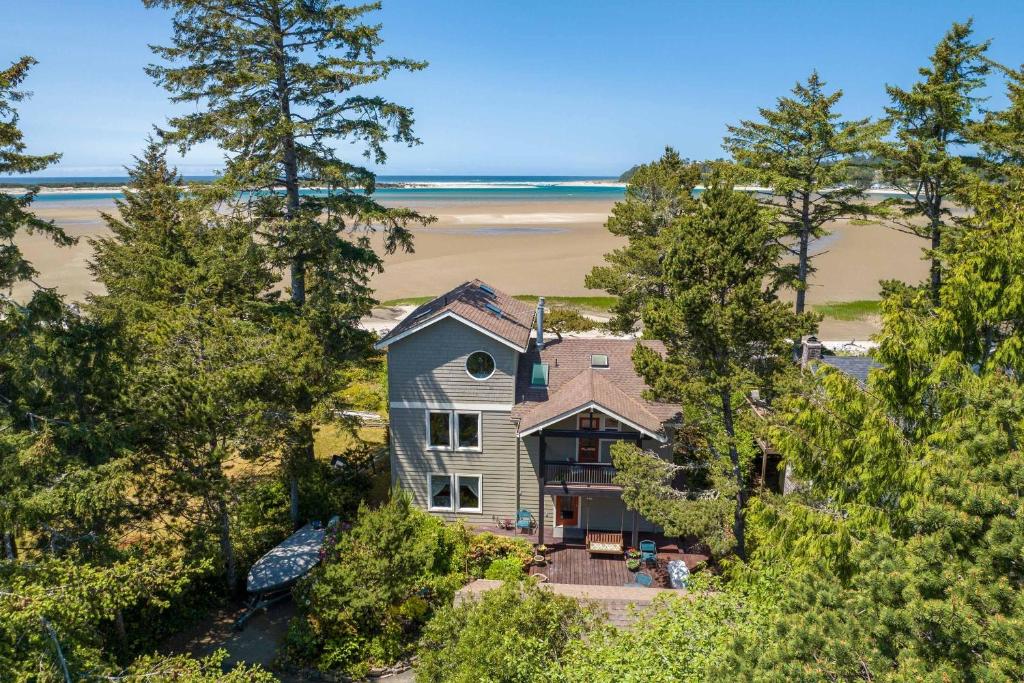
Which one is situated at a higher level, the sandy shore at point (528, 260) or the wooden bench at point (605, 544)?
the sandy shore at point (528, 260)

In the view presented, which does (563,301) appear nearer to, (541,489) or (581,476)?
(581,476)

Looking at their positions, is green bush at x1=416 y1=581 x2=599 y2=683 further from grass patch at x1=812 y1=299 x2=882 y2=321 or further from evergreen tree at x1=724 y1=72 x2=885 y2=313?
grass patch at x1=812 y1=299 x2=882 y2=321

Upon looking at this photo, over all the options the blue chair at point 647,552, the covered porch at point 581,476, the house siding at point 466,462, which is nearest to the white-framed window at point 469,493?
the house siding at point 466,462

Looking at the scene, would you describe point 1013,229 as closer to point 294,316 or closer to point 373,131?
point 373,131

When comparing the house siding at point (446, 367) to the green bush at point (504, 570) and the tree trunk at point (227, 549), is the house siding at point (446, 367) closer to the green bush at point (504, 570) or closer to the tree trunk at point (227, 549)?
the green bush at point (504, 570)

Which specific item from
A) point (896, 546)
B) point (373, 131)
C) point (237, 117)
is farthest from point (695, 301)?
point (237, 117)

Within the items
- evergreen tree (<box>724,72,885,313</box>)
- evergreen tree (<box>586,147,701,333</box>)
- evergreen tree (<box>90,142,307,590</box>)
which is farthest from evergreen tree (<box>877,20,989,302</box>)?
evergreen tree (<box>90,142,307,590</box>)
